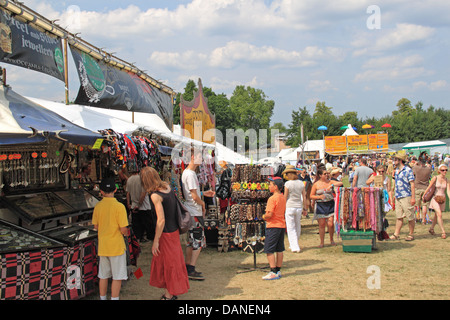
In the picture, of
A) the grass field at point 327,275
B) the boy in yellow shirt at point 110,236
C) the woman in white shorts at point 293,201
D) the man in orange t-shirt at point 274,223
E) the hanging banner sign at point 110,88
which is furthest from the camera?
the hanging banner sign at point 110,88

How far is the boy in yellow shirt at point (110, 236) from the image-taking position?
4539mm

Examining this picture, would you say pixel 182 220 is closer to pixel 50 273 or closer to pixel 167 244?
pixel 167 244

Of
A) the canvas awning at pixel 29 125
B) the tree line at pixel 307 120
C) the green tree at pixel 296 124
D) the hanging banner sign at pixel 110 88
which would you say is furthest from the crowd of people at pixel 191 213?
the green tree at pixel 296 124

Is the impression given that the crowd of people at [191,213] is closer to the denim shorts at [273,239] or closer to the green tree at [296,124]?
the denim shorts at [273,239]

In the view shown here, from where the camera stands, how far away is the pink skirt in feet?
15.2

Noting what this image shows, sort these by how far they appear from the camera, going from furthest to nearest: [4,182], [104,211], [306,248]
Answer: [306,248] → [4,182] → [104,211]

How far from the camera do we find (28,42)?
619cm

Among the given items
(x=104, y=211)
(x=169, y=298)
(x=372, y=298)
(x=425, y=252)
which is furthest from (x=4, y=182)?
(x=425, y=252)

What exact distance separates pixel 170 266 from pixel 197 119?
7.82 meters

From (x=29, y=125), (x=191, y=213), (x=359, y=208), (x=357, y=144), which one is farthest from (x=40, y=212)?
(x=357, y=144)

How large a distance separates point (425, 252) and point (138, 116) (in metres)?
8.03

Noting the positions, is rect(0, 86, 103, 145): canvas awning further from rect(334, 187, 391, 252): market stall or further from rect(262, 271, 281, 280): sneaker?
rect(334, 187, 391, 252): market stall

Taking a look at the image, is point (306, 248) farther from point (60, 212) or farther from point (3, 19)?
point (3, 19)

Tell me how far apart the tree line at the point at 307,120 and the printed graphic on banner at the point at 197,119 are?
1356 inches
